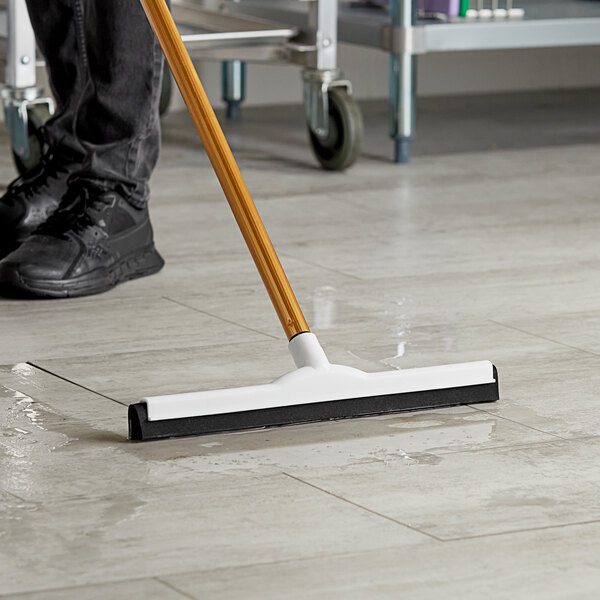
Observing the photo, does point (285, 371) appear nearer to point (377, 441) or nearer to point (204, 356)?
point (204, 356)

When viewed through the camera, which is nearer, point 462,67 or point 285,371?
point 285,371

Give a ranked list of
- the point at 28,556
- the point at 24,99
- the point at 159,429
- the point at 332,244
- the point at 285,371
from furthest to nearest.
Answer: the point at 24,99 < the point at 332,244 < the point at 285,371 < the point at 159,429 < the point at 28,556

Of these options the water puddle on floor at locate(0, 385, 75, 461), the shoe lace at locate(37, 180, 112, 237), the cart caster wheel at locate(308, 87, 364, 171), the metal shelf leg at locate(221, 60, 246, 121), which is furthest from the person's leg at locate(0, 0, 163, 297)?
the metal shelf leg at locate(221, 60, 246, 121)

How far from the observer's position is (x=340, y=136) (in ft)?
7.88

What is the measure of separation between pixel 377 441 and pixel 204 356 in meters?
0.29

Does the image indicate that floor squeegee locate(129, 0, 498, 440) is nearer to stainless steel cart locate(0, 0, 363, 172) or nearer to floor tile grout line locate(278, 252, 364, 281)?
floor tile grout line locate(278, 252, 364, 281)

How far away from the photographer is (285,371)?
1234mm

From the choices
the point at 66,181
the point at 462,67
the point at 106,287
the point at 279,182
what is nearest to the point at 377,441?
the point at 106,287

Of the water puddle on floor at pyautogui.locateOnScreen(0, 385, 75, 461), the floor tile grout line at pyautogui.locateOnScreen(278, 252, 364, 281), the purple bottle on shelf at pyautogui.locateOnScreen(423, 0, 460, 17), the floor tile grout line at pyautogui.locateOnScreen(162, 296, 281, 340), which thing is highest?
the purple bottle on shelf at pyautogui.locateOnScreen(423, 0, 460, 17)

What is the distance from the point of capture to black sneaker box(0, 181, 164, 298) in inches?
59.0

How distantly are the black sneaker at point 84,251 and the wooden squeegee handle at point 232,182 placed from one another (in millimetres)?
379

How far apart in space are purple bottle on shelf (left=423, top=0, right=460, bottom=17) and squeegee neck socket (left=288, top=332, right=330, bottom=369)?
5.36 ft

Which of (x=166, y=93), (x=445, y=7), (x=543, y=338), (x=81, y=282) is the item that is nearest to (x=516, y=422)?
(x=543, y=338)

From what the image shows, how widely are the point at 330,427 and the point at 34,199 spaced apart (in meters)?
0.75
